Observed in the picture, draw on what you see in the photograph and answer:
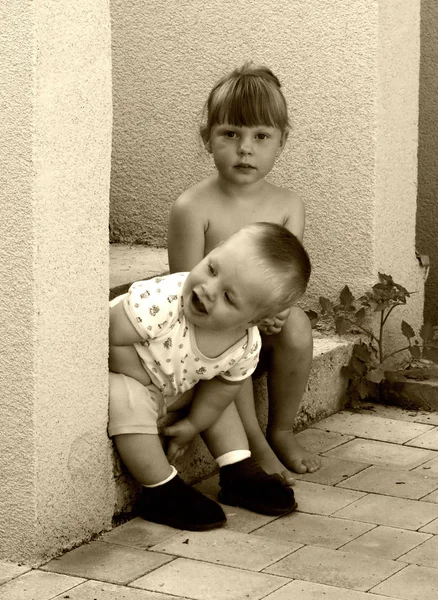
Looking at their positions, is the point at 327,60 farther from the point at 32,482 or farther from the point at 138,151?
the point at 32,482

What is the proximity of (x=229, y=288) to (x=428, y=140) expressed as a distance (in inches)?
96.9

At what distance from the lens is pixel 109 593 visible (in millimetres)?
2885

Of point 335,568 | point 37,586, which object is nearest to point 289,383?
point 335,568

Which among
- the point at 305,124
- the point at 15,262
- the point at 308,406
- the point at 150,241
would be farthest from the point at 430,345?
the point at 15,262

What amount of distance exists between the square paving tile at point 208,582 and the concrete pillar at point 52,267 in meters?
Answer: 0.32

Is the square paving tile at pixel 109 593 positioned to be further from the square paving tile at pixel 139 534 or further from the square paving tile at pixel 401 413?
the square paving tile at pixel 401 413

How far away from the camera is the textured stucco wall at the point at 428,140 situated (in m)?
5.28

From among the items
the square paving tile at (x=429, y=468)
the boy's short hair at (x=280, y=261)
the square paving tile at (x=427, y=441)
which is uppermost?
the boy's short hair at (x=280, y=261)

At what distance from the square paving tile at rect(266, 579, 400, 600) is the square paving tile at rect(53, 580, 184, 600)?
257 mm

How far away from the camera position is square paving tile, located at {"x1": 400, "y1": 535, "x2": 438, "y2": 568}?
311 cm

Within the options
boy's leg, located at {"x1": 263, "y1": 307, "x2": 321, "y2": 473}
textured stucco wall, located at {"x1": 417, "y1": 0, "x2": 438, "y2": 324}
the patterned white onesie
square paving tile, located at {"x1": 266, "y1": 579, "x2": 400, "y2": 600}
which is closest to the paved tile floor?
square paving tile, located at {"x1": 266, "y1": 579, "x2": 400, "y2": 600}

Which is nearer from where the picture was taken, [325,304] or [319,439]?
[319,439]

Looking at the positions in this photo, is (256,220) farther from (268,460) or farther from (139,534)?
(139,534)

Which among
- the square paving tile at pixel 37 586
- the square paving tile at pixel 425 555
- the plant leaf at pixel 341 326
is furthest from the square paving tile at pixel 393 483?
the square paving tile at pixel 37 586
